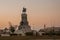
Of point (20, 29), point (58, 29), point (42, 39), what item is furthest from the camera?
point (20, 29)

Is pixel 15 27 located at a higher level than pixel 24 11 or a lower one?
lower

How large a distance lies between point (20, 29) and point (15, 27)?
2576 mm

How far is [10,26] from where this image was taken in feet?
155

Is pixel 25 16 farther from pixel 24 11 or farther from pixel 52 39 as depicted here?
pixel 52 39

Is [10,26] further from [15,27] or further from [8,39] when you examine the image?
[8,39]

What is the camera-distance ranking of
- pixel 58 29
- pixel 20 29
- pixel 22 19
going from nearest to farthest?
pixel 58 29 < pixel 20 29 < pixel 22 19

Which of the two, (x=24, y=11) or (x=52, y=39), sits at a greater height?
(x=24, y=11)

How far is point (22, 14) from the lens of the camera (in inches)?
1822

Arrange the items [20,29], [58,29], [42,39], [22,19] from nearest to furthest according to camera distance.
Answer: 1. [42,39]
2. [58,29]
3. [20,29]
4. [22,19]

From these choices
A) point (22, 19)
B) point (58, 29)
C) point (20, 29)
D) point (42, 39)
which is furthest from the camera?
point (22, 19)

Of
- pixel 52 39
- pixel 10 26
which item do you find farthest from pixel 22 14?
pixel 52 39

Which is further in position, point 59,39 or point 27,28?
point 27,28

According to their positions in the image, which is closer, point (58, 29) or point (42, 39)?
point (42, 39)

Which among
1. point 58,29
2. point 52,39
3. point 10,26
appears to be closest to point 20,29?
point 10,26
